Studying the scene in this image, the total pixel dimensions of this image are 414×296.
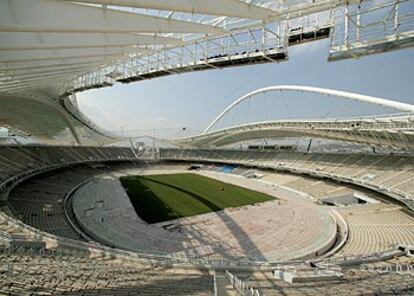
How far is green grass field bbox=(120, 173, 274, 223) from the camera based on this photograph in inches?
1098

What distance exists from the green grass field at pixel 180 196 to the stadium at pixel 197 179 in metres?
0.26

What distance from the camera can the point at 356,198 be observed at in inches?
1336

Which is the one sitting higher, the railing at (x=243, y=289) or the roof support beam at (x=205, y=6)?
the roof support beam at (x=205, y=6)

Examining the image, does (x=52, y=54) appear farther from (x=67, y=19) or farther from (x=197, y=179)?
Result: (x=197, y=179)

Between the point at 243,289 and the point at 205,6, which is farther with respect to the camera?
the point at 205,6

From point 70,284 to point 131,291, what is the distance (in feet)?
5.32

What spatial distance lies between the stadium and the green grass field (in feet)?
0.86

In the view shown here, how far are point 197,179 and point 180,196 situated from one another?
12.2 metres

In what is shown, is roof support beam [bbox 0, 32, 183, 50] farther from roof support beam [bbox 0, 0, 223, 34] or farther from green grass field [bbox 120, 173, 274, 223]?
green grass field [bbox 120, 173, 274, 223]

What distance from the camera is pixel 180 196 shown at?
112 ft

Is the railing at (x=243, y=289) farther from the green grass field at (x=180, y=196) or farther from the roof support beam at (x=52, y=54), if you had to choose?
the green grass field at (x=180, y=196)

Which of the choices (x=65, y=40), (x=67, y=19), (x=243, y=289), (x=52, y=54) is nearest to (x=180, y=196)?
(x=52, y=54)

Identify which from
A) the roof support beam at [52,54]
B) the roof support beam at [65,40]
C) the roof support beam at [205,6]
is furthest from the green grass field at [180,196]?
the roof support beam at [205,6]

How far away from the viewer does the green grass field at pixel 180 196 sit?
91.5 ft
